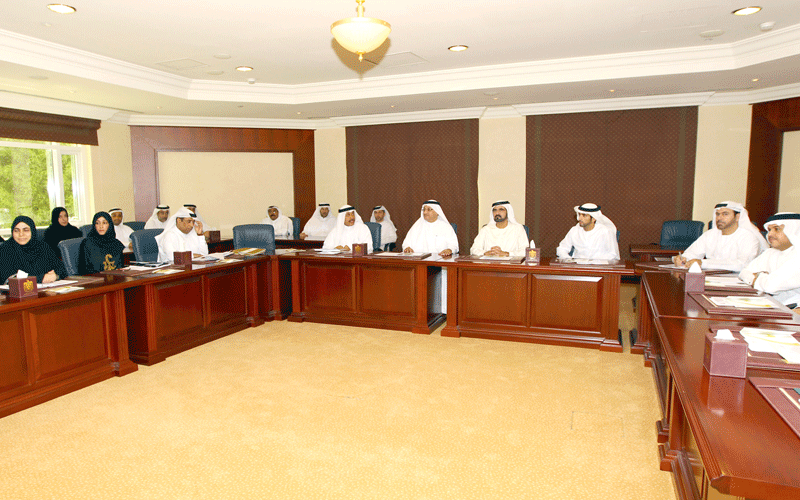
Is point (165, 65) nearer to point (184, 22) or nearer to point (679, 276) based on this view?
point (184, 22)

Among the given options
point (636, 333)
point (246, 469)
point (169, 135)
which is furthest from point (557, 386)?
point (169, 135)

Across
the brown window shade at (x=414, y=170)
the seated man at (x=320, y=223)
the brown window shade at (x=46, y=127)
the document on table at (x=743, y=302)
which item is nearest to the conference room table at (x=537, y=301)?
the document on table at (x=743, y=302)

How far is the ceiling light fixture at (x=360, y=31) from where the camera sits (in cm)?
335

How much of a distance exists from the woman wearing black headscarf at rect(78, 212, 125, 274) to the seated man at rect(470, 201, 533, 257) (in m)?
3.90

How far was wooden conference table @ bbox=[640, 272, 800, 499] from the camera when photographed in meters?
1.29

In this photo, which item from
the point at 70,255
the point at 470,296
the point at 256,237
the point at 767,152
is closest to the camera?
the point at 70,255

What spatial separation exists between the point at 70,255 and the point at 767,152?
8.59m

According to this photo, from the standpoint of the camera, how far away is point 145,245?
5.66 meters

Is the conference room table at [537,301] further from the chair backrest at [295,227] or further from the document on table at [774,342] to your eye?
the chair backrest at [295,227]

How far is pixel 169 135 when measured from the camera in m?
9.19

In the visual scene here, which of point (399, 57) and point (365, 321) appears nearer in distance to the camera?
point (365, 321)

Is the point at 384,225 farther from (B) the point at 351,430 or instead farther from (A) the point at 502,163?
(B) the point at 351,430

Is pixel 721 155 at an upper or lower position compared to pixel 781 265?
upper

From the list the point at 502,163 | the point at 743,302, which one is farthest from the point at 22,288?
the point at 502,163
